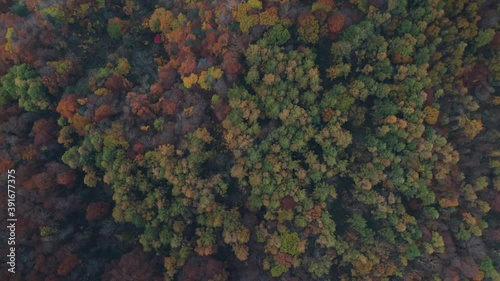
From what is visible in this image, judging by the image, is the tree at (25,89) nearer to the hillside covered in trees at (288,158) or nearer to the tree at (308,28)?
the hillside covered in trees at (288,158)

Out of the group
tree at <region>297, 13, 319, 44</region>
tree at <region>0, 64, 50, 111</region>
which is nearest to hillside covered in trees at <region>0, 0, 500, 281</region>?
tree at <region>297, 13, 319, 44</region>

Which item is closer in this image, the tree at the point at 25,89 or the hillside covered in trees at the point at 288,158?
the hillside covered in trees at the point at 288,158

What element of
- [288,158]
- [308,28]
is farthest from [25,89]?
[308,28]

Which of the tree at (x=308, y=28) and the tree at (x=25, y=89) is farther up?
the tree at (x=308, y=28)

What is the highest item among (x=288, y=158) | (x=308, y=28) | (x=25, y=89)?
(x=308, y=28)

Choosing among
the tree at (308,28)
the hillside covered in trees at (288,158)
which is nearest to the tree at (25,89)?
the hillside covered in trees at (288,158)

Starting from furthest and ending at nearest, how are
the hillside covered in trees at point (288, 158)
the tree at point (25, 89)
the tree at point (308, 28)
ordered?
the tree at point (25, 89) < the tree at point (308, 28) < the hillside covered in trees at point (288, 158)

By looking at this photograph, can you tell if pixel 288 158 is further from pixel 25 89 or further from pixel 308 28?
pixel 25 89

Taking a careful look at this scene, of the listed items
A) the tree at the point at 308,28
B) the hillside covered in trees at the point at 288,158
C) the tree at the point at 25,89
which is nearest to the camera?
the hillside covered in trees at the point at 288,158

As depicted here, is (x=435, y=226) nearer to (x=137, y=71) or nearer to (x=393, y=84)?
(x=393, y=84)
